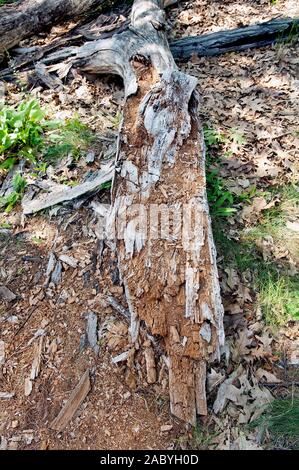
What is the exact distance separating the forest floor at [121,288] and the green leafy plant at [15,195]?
0.04 meters

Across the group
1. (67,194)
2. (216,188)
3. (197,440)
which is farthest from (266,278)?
(67,194)

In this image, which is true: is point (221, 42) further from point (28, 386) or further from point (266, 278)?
point (28, 386)

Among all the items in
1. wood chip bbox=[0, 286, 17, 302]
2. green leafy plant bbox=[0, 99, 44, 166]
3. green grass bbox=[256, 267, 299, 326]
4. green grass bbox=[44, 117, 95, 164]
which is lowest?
green grass bbox=[256, 267, 299, 326]

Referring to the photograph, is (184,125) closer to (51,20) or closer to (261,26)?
(261,26)

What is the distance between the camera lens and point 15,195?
12.9 feet

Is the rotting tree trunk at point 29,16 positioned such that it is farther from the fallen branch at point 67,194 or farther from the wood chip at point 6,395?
the wood chip at point 6,395

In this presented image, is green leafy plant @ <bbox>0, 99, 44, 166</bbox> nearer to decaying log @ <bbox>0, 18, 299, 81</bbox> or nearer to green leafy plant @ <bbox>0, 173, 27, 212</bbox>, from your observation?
green leafy plant @ <bbox>0, 173, 27, 212</bbox>

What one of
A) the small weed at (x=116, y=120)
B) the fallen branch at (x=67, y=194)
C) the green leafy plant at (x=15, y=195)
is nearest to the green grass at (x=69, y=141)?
the small weed at (x=116, y=120)

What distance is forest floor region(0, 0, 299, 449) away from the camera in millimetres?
2576

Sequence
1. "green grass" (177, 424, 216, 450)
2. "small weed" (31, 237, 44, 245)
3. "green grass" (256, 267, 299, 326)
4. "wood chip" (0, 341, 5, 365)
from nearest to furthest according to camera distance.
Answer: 1. "green grass" (177, 424, 216, 450)
2. "wood chip" (0, 341, 5, 365)
3. "green grass" (256, 267, 299, 326)
4. "small weed" (31, 237, 44, 245)

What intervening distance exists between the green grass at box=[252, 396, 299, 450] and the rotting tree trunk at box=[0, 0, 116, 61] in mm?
5426

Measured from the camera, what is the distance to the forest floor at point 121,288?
2576 millimetres

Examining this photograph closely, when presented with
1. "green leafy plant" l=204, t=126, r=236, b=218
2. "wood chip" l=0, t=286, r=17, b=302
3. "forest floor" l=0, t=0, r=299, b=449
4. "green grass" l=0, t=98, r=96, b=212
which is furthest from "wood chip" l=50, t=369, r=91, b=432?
"green grass" l=0, t=98, r=96, b=212

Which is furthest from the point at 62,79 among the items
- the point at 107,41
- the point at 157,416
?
the point at 157,416
